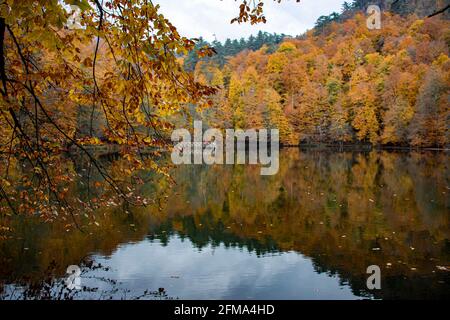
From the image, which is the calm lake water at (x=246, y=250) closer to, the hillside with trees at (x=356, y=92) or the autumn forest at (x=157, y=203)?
the autumn forest at (x=157, y=203)

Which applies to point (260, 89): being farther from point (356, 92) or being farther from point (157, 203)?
point (157, 203)

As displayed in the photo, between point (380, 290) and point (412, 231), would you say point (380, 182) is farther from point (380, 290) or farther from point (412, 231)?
point (380, 290)

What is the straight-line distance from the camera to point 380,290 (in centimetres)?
776

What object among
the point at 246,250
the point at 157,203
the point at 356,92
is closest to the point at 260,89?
the point at 356,92

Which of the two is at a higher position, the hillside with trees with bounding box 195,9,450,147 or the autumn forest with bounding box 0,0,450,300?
the hillside with trees with bounding box 195,9,450,147

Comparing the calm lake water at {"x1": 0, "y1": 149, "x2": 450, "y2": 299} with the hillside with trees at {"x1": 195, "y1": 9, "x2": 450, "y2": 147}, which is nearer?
the calm lake water at {"x1": 0, "y1": 149, "x2": 450, "y2": 299}

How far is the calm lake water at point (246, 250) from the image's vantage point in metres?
7.86

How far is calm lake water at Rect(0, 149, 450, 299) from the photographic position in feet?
Answer: 25.8

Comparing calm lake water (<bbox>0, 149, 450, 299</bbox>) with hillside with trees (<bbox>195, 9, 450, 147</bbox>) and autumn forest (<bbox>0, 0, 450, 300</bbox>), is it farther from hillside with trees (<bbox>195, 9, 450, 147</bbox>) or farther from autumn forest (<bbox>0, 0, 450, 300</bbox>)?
hillside with trees (<bbox>195, 9, 450, 147</bbox>)

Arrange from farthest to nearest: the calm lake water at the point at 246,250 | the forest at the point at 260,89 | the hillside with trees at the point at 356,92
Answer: the hillside with trees at the point at 356,92, the calm lake water at the point at 246,250, the forest at the point at 260,89

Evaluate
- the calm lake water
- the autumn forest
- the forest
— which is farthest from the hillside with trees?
the calm lake water

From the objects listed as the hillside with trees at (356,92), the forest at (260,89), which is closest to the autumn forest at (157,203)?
the forest at (260,89)

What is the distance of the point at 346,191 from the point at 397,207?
166 inches
